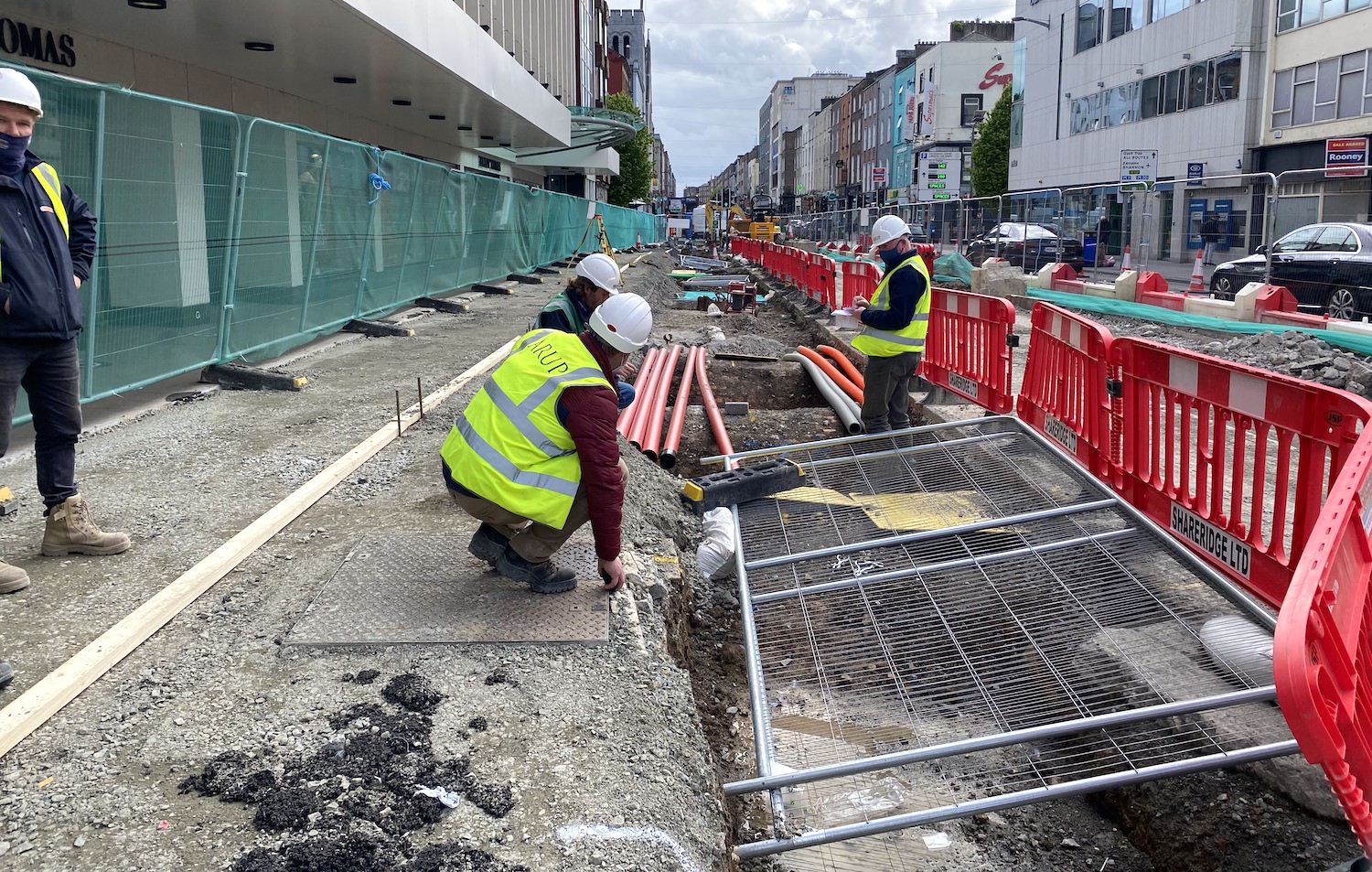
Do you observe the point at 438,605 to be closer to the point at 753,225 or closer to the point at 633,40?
the point at 753,225

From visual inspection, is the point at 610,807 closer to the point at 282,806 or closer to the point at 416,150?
the point at 282,806

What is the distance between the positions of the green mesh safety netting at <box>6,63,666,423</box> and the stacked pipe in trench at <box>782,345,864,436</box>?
17.5 ft

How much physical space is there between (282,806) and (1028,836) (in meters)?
2.82

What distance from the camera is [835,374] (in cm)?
1172

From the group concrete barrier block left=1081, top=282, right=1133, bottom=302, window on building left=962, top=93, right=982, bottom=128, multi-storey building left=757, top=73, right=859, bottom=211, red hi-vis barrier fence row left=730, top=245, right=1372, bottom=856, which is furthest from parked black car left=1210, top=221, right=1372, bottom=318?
multi-storey building left=757, top=73, right=859, bottom=211

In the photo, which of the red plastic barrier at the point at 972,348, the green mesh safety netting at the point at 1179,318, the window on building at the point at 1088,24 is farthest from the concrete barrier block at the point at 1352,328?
the window on building at the point at 1088,24

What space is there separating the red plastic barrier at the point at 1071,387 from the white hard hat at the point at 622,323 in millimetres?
3187

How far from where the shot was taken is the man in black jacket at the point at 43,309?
3854 mm

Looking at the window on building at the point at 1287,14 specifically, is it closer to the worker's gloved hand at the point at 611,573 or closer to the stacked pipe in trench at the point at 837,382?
the stacked pipe in trench at the point at 837,382

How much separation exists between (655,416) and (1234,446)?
18.1 ft

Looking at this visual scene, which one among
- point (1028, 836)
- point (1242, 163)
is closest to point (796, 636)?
point (1028, 836)

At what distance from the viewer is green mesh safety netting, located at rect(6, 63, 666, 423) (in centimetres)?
645

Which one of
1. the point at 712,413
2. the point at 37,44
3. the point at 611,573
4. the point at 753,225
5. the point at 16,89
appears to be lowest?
the point at 712,413

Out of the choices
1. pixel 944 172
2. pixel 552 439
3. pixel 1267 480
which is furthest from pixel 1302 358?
pixel 944 172
